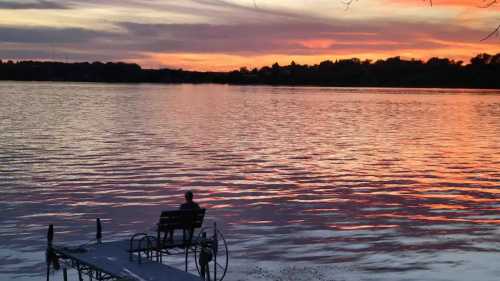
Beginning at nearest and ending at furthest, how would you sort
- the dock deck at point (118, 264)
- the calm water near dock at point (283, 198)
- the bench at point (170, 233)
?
the dock deck at point (118, 264) → the bench at point (170, 233) → the calm water near dock at point (283, 198)

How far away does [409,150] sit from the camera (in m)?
55.8

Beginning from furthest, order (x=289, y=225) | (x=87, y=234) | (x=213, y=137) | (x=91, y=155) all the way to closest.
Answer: (x=213, y=137), (x=91, y=155), (x=289, y=225), (x=87, y=234)

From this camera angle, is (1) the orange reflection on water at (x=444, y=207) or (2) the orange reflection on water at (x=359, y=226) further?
(1) the orange reflection on water at (x=444, y=207)

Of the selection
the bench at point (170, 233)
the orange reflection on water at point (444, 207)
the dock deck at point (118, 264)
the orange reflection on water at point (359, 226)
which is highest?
the bench at point (170, 233)

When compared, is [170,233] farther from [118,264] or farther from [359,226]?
[359,226]

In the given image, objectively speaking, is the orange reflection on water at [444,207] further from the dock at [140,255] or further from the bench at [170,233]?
the bench at [170,233]

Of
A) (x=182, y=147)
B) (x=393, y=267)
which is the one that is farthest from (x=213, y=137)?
(x=393, y=267)

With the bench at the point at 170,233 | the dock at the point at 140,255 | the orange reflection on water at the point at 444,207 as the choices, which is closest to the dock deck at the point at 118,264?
the dock at the point at 140,255

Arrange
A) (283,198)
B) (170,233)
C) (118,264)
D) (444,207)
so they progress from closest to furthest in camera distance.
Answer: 1. (118,264)
2. (170,233)
3. (444,207)
4. (283,198)

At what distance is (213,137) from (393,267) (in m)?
47.6

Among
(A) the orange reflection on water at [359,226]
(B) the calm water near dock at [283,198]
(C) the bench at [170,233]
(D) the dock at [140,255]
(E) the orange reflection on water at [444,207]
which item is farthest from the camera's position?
(E) the orange reflection on water at [444,207]

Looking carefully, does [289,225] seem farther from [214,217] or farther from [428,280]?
[428,280]

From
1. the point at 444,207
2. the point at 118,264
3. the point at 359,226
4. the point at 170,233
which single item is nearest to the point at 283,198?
the point at 359,226

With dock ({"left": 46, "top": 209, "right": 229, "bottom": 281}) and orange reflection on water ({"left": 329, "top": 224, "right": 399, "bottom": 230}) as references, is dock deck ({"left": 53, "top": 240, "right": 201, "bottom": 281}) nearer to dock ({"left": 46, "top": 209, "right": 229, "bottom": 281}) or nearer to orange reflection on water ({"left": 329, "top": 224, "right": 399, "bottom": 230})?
dock ({"left": 46, "top": 209, "right": 229, "bottom": 281})
